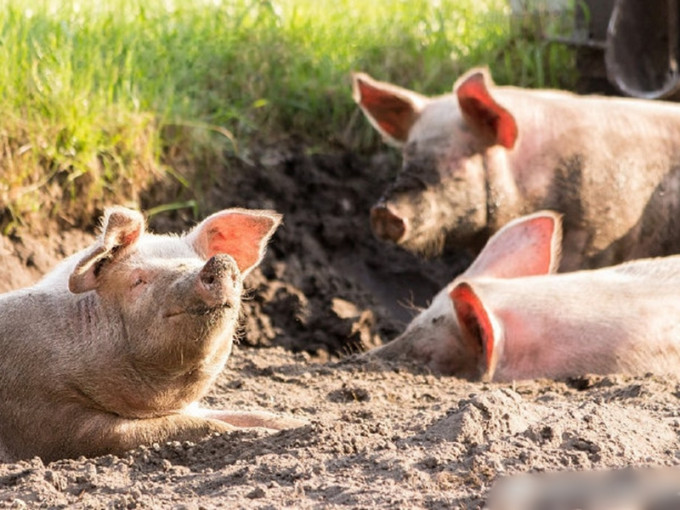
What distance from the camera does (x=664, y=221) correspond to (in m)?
7.75

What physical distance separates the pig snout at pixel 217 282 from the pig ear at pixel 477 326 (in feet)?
5.67

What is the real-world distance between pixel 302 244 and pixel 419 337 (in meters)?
1.99

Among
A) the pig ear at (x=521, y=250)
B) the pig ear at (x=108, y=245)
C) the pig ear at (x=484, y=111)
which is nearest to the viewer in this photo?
the pig ear at (x=108, y=245)

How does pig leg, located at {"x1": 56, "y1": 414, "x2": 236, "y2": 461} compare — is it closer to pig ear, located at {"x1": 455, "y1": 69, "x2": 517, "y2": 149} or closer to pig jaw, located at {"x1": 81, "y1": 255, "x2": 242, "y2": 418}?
pig jaw, located at {"x1": 81, "y1": 255, "x2": 242, "y2": 418}

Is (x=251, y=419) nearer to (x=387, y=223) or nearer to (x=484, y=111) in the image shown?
(x=387, y=223)

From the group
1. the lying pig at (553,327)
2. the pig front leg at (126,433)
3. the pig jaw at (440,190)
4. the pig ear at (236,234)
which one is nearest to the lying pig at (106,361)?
the pig front leg at (126,433)

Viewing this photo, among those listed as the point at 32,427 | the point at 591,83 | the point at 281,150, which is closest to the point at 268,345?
the point at 281,150

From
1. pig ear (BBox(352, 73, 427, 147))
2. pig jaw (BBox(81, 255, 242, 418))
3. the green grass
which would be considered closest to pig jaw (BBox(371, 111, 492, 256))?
pig ear (BBox(352, 73, 427, 147))

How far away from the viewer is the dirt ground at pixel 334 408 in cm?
380

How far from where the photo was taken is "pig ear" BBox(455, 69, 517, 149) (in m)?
7.32

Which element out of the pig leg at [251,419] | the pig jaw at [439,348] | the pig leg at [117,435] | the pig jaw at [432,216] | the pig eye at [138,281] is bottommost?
the pig jaw at [439,348]

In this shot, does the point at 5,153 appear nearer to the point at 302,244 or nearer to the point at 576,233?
the point at 302,244

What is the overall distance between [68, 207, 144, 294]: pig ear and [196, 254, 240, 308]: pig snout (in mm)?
423

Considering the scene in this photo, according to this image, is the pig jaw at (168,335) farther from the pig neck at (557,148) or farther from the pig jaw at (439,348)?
the pig neck at (557,148)
